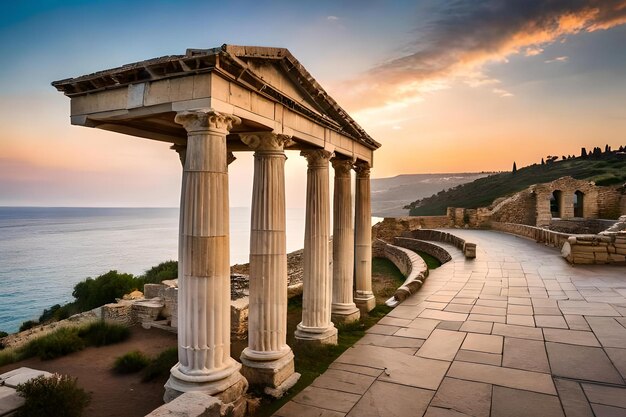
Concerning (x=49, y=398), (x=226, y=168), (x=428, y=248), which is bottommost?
(x=49, y=398)

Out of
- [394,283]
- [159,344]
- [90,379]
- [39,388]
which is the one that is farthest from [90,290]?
[39,388]

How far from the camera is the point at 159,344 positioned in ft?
50.8

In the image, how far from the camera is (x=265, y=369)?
671 cm

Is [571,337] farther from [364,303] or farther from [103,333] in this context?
[103,333]

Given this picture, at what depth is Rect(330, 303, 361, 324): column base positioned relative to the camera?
1039 cm

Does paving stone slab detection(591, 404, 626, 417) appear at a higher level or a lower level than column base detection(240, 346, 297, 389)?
higher

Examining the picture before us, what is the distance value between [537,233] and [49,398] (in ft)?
86.0

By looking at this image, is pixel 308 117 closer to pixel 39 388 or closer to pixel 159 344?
pixel 39 388

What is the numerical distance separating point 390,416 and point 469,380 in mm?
1791

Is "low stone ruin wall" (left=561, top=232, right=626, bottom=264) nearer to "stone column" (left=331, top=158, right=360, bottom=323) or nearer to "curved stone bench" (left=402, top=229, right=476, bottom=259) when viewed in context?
"curved stone bench" (left=402, top=229, right=476, bottom=259)

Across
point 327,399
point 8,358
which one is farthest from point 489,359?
point 8,358

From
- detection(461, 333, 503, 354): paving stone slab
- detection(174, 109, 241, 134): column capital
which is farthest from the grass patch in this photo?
detection(174, 109, 241, 134): column capital

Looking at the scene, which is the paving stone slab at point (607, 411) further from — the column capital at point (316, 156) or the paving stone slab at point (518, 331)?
the column capital at point (316, 156)

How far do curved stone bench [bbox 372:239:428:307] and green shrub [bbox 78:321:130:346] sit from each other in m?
11.6
